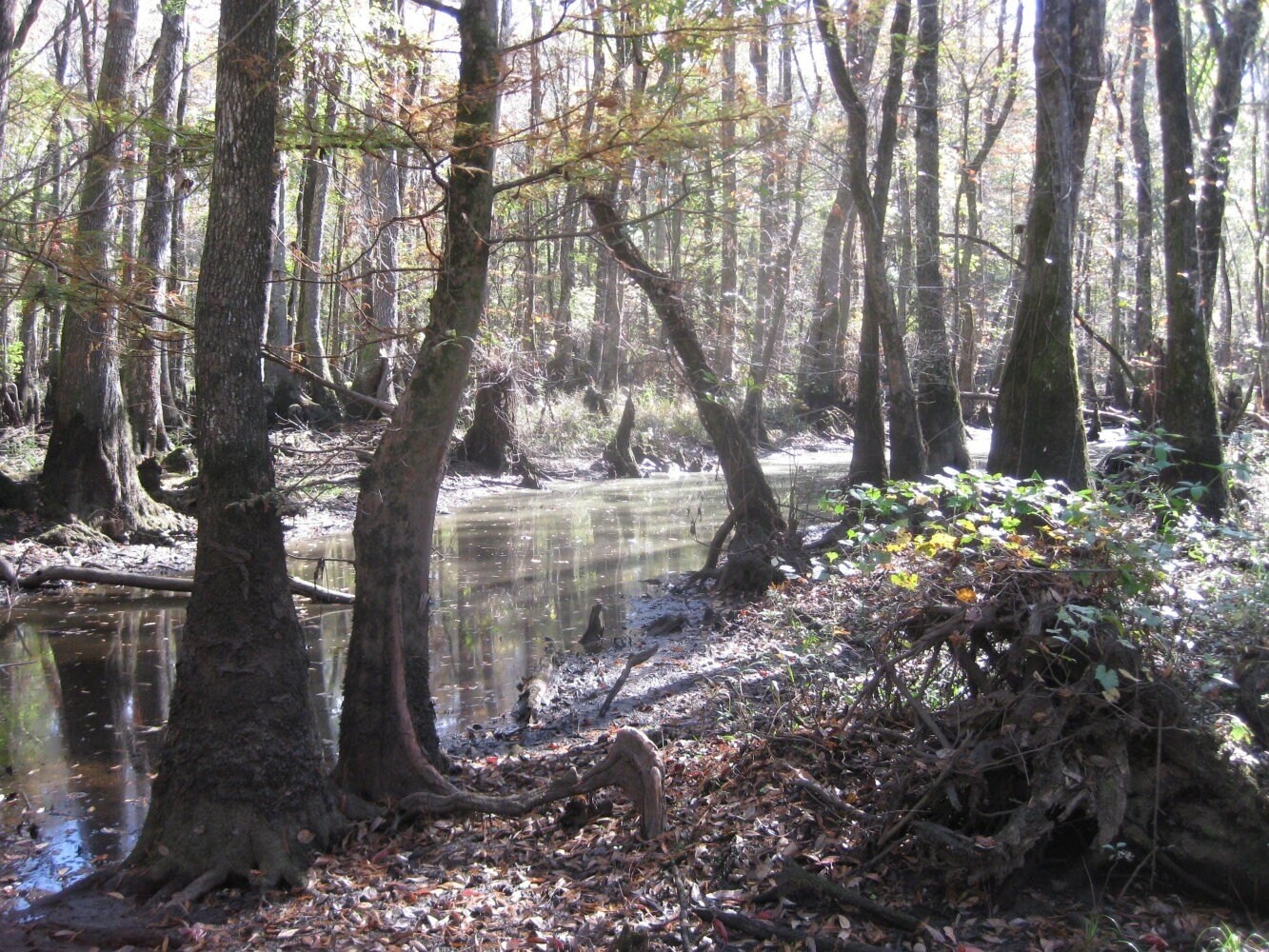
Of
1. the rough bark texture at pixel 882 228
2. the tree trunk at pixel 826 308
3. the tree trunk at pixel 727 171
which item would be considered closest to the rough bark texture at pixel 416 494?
the tree trunk at pixel 727 171

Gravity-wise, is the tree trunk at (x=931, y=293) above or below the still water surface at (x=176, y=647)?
above

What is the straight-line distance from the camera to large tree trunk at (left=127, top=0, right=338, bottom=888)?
→ 18.7 ft

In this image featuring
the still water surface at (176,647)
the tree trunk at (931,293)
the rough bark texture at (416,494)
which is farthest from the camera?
the tree trunk at (931,293)

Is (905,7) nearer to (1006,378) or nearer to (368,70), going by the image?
(1006,378)

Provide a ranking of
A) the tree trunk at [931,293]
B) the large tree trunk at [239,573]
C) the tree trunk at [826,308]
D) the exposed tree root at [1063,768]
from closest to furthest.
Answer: the exposed tree root at [1063,768], the large tree trunk at [239,573], the tree trunk at [931,293], the tree trunk at [826,308]

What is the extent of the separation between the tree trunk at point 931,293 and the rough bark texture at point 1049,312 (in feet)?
14.8

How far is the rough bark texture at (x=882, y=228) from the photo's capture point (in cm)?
1358

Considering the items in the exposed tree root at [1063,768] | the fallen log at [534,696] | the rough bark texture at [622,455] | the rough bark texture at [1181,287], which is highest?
the rough bark texture at [1181,287]

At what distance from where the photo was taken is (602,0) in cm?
756

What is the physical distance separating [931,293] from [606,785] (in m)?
14.5

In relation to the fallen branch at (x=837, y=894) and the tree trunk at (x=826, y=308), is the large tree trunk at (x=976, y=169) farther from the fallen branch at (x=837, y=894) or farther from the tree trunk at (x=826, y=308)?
the fallen branch at (x=837, y=894)

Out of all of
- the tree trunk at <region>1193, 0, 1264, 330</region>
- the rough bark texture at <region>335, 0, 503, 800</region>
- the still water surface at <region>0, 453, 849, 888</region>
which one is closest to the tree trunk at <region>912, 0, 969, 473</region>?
the tree trunk at <region>1193, 0, 1264, 330</region>

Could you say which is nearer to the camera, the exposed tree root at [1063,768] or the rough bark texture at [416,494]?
the exposed tree root at [1063,768]

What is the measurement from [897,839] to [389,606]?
11.6 feet
